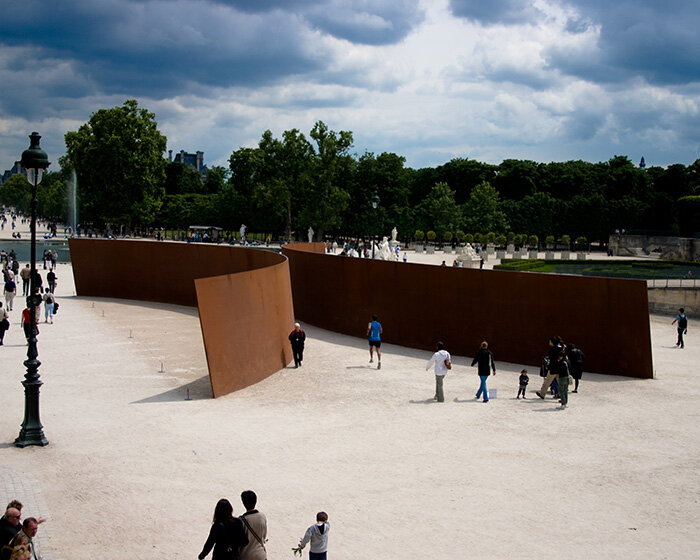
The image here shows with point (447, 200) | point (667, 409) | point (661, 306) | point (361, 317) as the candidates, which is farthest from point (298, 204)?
point (667, 409)

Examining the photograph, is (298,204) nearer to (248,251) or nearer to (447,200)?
(447,200)

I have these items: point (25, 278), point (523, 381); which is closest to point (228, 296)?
point (523, 381)

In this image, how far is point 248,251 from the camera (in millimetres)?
29562

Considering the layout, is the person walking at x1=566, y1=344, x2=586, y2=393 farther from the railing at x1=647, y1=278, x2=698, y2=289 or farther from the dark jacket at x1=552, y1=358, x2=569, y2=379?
the railing at x1=647, y1=278, x2=698, y2=289

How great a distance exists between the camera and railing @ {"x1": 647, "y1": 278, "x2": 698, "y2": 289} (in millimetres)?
37781

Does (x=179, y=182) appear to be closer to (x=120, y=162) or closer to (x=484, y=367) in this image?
(x=120, y=162)

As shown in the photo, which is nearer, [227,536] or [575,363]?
[227,536]

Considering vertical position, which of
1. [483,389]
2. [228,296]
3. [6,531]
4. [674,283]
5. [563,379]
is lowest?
[483,389]

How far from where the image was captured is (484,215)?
83.8 metres

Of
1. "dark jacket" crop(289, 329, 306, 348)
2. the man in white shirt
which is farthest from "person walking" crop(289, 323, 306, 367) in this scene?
the man in white shirt

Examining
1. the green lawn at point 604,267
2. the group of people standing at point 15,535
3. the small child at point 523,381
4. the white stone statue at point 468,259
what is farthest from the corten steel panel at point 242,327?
the green lawn at point 604,267

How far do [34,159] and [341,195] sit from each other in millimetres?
60590

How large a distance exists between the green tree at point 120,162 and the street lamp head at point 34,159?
58072mm

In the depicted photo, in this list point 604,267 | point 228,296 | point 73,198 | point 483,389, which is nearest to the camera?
point 483,389
